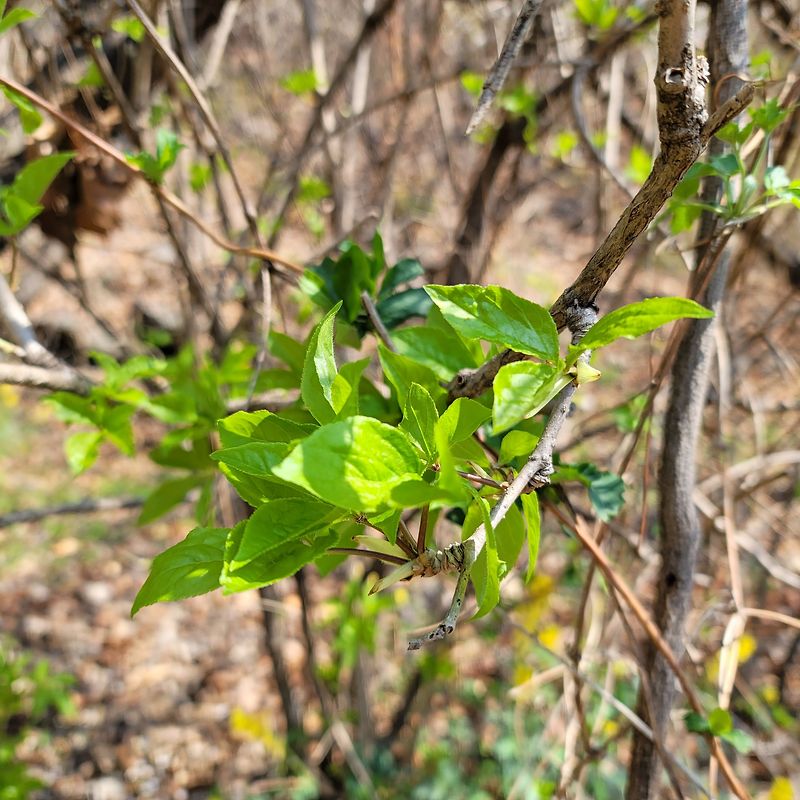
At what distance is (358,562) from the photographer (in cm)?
185

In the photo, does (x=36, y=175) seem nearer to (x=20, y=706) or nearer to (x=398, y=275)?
(x=398, y=275)

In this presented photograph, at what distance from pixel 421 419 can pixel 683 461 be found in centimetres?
43

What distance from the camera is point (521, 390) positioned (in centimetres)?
43

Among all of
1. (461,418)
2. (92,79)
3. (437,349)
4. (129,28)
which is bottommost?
(461,418)

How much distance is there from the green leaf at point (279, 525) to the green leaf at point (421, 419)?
0.07 meters

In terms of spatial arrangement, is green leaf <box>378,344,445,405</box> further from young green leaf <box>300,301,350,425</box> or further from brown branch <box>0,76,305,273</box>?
brown branch <box>0,76,305,273</box>

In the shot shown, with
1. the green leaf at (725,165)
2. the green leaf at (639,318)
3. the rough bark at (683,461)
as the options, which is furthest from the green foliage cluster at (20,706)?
the green leaf at (725,165)

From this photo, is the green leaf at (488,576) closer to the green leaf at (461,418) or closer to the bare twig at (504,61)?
the green leaf at (461,418)

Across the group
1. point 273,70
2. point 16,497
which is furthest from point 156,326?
point 273,70

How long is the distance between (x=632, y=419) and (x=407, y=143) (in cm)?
222

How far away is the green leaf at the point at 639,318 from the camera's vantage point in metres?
0.42

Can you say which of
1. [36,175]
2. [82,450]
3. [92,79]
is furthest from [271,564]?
[92,79]

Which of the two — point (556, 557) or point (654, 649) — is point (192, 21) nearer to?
point (654, 649)

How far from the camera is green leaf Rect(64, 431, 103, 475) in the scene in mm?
832
